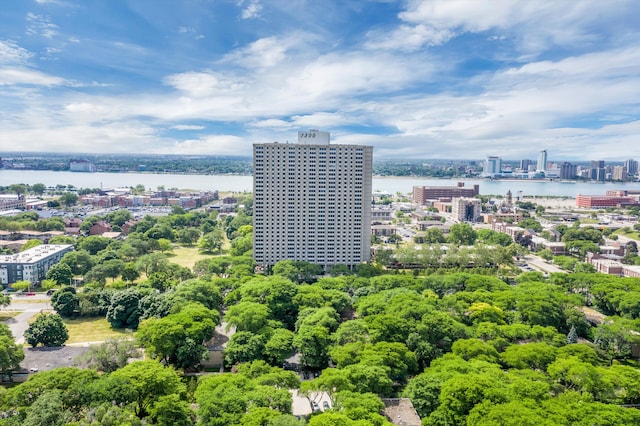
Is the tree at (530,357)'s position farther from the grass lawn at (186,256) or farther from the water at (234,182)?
the water at (234,182)

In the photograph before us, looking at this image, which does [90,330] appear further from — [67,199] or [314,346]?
[67,199]

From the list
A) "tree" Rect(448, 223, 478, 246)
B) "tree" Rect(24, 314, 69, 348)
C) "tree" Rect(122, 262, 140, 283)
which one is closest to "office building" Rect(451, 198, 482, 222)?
"tree" Rect(448, 223, 478, 246)

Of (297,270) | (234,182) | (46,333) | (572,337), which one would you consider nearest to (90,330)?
(46,333)

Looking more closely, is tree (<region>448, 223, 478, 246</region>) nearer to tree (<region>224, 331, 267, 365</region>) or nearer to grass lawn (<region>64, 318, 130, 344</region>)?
tree (<region>224, 331, 267, 365</region>)

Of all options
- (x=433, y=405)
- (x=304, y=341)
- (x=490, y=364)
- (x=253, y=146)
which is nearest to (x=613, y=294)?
(x=490, y=364)

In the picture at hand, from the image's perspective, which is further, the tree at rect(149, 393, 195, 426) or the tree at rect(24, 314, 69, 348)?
the tree at rect(24, 314, 69, 348)

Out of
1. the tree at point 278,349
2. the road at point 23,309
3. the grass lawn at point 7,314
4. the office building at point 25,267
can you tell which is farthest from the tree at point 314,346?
the office building at point 25,267
